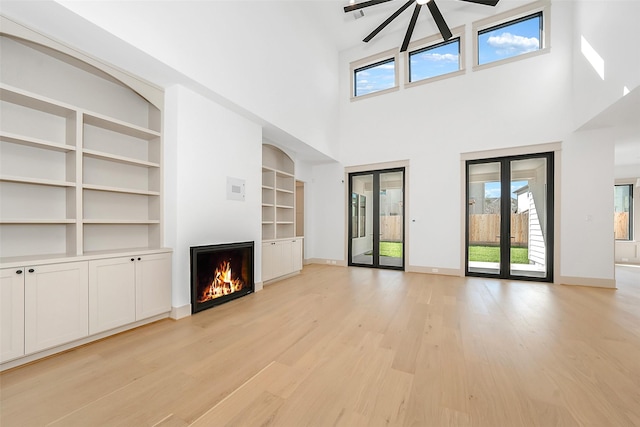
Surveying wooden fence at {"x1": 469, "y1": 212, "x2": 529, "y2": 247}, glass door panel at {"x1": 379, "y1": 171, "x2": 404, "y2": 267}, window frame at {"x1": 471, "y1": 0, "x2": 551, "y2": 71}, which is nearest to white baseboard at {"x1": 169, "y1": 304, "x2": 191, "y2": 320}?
glass door panel at {"x1": 379, "y1": 171, "x2": 404, "y2": 267}

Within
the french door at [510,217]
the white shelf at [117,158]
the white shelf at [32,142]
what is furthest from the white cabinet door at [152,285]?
the french door at [510,217]

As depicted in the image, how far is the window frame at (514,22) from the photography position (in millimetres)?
4828

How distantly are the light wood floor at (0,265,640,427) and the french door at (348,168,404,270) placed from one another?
9.41ft

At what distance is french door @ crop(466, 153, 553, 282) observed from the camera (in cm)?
494

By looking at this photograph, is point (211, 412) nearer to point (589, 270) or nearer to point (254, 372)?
point (254, 372)

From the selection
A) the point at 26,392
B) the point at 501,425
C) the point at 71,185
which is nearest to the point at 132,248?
the point at 71,185

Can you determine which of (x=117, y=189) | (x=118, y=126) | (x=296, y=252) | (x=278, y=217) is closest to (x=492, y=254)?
(x=296, y=252)

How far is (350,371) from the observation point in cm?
190

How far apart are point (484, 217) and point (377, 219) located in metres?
2.31

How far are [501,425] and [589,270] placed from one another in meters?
5.02

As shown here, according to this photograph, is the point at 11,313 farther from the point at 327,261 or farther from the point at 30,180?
the point at 327,261

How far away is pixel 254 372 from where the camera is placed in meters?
1.89

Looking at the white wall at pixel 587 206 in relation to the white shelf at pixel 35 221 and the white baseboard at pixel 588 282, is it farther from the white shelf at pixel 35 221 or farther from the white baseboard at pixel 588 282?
the white shelf at pixel 35 221

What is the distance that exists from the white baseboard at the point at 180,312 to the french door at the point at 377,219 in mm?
4310
